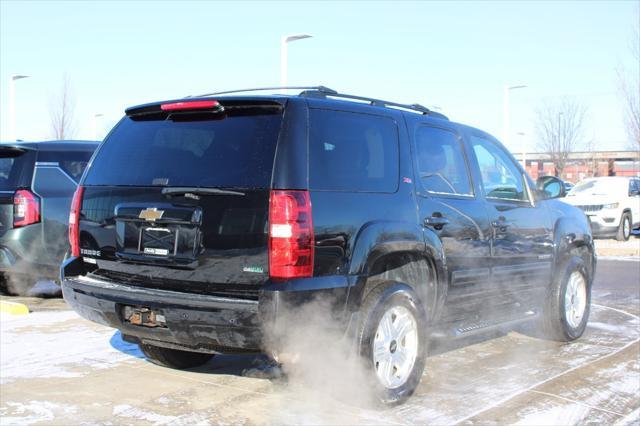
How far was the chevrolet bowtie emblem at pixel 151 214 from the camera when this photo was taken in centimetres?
422

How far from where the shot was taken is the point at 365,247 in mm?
4254

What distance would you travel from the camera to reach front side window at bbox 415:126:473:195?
504 centimetres

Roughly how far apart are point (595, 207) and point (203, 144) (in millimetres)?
16595

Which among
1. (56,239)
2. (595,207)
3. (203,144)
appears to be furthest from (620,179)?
(203,144)

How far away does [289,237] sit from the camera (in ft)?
12.7

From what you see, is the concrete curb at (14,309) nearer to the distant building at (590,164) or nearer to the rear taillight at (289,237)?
the rear taillight at (289,237)

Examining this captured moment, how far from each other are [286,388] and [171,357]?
3.18 feet

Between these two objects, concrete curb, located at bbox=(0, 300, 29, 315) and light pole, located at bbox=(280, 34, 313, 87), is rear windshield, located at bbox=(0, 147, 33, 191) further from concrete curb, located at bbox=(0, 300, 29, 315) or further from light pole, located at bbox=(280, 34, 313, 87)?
light pole, located at bbox=(280, 34, 313, 87)

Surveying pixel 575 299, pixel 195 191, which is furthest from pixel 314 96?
pixel 575 299

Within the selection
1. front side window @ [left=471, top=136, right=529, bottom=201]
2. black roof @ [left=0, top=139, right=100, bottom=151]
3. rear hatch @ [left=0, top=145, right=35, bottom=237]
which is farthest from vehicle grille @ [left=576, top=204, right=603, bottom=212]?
rear hatch @ [left=0, top=145, right=35, bottom=237]

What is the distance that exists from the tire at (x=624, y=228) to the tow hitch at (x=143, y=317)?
1715cm

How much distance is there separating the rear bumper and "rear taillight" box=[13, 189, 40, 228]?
363 cm

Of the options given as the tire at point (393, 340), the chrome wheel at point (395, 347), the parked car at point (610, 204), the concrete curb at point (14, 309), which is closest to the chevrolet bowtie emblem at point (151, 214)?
the tire at point (393, 340)

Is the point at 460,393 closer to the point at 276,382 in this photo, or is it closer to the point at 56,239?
the point at 276,382
